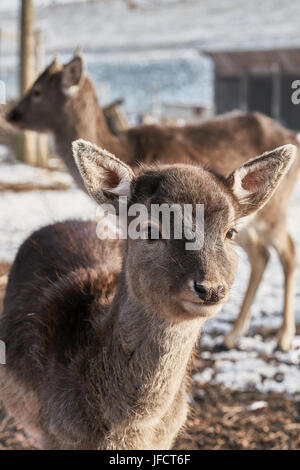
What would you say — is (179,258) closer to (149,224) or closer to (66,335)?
(149,224)

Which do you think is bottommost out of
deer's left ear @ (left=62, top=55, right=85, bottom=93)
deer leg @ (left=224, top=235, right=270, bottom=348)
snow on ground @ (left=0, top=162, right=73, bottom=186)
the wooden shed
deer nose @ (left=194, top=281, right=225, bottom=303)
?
snow on ground @ (left=0, top=162, right=73, bottom=186)

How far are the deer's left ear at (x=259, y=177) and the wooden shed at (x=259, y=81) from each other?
1323 centimetres

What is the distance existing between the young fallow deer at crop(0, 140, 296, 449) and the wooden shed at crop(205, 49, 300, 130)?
13.3 m

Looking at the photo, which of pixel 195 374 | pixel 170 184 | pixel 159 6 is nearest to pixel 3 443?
pixel 195 374

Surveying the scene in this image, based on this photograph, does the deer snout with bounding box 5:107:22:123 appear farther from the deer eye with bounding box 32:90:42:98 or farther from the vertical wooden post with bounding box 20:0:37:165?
the vertical wooden post with bounding box 20:0:37:165

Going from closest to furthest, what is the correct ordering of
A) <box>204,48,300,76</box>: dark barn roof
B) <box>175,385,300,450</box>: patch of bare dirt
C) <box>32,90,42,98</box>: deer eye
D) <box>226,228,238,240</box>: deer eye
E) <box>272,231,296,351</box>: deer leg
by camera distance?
<box>226,228,238,240</box>: deer eye < <box>175,385,300,450</box>: patch of bare dirt < <box>272,231,296,351</box>: deer leg < <box>32,90,42,98</box>: deer eye < <box>204,48,300,76</box>: dark barn roof

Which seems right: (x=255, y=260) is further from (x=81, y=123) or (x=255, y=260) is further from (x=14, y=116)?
(x=14, y=116)

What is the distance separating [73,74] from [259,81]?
13.0 metres

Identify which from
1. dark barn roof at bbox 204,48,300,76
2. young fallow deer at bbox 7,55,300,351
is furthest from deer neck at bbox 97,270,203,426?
dark barn roof at bbox 204,48,300,76

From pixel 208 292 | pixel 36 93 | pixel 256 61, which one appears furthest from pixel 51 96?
pixel 256 61

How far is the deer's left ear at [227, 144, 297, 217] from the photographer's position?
2.42 metres

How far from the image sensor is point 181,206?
218 cm

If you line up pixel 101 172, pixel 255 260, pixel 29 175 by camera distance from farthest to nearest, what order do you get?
pixel 29 175 → pixel 255 260 → pixel 101 172

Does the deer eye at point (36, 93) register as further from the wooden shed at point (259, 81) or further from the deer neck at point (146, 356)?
the wooden shed at point (259, 81)
